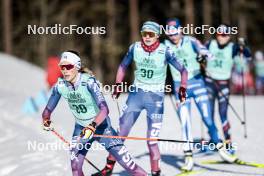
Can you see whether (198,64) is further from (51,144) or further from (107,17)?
(107,17)

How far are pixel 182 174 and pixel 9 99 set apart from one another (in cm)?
1095

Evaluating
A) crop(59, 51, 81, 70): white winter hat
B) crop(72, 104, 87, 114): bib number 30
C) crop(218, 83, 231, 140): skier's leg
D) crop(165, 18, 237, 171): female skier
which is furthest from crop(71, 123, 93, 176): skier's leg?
crop(218, 83, 231, 140): skier's leg

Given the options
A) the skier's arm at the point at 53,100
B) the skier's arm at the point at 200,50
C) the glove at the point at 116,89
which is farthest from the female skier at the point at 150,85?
the skier's arm at the point at 200,50

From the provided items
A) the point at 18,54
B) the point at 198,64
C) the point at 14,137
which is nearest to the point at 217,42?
the point at 198,64

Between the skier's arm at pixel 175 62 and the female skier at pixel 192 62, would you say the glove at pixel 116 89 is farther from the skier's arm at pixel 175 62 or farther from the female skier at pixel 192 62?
the female skier at pixel 192 62

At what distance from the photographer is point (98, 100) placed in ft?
24.4

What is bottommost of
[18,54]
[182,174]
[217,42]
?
[182,174]

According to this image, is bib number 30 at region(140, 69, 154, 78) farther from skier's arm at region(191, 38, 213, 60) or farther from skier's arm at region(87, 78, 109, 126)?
skier's arm at region(191, 38, 213, 60)

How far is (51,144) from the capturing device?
39.1ft

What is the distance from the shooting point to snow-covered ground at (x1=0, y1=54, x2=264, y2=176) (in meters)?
9.72

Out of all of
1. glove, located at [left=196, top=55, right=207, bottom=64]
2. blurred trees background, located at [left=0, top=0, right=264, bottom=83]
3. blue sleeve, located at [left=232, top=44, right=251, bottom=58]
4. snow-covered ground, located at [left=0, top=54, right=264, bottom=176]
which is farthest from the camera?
blurred trees background, located at [left=0, top=0, right=264, bottom=83]

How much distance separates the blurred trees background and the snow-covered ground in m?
21.2

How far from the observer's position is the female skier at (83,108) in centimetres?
743

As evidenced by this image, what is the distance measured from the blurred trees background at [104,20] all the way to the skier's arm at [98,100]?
102 ft
